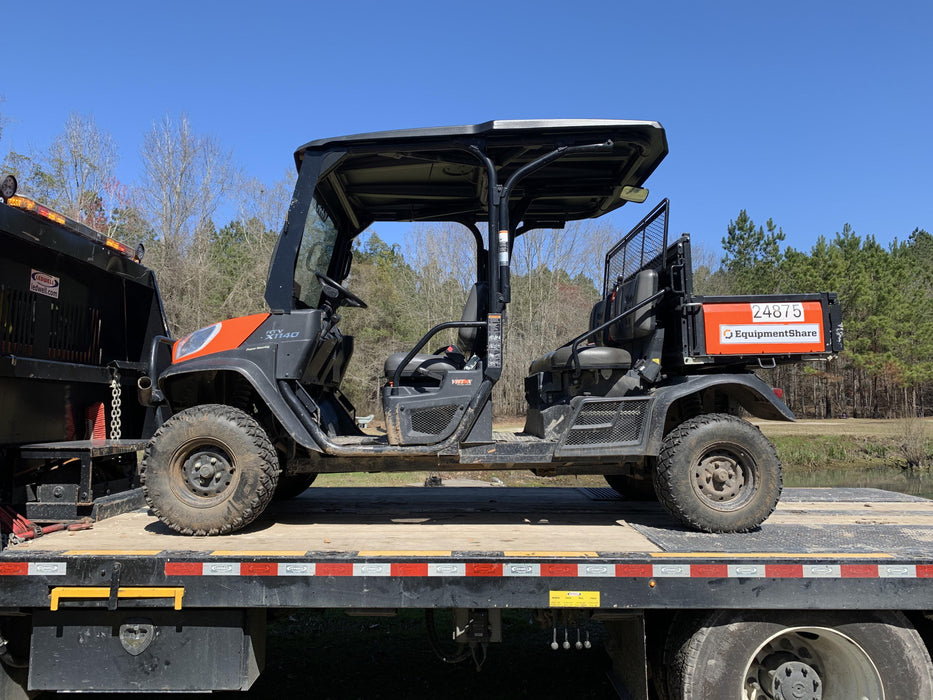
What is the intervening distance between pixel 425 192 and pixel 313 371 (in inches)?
65.8

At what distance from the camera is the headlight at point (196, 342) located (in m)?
4.24

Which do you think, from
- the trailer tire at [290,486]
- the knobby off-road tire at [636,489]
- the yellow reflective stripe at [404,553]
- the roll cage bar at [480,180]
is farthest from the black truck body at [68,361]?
the knobby off-road tire at [636,489]

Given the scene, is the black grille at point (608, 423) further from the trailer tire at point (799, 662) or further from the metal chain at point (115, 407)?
the metal chain at point (115, 407)

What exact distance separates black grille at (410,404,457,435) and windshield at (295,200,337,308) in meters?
1.15

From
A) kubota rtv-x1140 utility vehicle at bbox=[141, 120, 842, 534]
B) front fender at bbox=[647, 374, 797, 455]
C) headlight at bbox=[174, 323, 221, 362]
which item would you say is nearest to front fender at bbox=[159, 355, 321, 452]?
kubota rtv-x1140 utility vehicle at bbox=[141, 120, 842, 534]

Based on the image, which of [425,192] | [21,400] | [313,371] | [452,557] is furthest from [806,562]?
[21,400]

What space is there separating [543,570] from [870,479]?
17838mm

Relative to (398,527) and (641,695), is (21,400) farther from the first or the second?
(641,695)

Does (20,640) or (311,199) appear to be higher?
(311,199)

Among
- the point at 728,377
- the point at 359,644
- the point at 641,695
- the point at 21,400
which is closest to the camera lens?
the point at 641,695

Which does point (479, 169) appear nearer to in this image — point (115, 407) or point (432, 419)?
point (432, 419)

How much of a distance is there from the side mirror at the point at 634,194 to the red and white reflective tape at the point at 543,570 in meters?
2.73

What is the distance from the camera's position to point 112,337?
18.1 ft

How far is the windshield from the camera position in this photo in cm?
442
